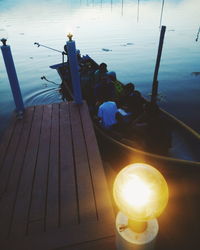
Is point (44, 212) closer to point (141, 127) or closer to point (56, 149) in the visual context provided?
point (56, 149)

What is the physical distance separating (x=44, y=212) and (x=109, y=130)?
387 centimetres

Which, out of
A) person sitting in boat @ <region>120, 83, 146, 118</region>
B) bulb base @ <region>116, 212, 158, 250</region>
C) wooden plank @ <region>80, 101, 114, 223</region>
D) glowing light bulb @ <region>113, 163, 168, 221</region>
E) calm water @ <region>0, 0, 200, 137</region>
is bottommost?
calm water @ <region>0, 0, 200, 137</region>

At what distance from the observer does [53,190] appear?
12.0ft

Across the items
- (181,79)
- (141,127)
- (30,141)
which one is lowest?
(181,79)

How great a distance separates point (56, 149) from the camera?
475 centimetres

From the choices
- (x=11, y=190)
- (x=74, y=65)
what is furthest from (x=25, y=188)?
(x=74, y=65)

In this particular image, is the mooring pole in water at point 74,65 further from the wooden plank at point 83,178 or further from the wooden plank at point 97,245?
the wooden plank at point 97,245

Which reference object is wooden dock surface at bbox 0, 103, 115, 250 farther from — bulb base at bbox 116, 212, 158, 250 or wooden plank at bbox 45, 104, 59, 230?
bulb base at bbox 116, 212, 158, 250

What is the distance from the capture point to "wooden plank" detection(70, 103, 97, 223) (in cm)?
323

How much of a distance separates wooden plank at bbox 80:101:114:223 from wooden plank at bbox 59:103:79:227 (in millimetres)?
399

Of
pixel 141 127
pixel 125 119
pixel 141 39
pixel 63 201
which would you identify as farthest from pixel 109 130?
pixel 141 39

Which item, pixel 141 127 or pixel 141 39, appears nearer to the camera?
pixel 141 127

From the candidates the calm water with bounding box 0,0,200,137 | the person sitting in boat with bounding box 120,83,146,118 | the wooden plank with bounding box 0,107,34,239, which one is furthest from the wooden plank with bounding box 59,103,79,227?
the calm water with bounding box 0,0,200,137

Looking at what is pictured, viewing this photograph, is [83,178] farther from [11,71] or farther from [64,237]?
[11,71]
